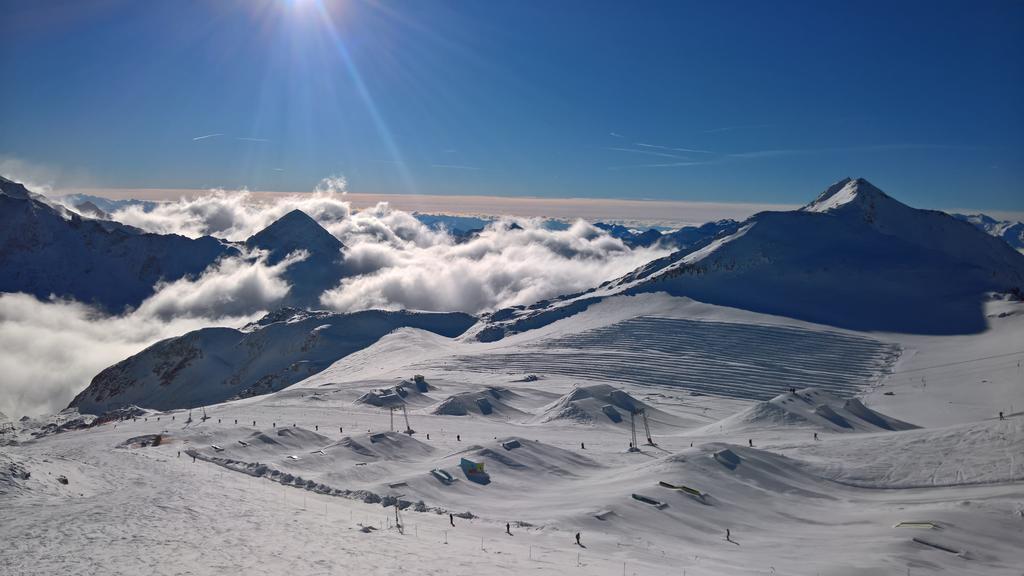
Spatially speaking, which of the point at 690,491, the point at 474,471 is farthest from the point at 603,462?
the point at 474,471

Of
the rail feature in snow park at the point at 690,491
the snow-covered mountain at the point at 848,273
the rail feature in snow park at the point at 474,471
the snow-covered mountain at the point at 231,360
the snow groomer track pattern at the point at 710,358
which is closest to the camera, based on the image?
the rail feature in snow park at the point at 690,491

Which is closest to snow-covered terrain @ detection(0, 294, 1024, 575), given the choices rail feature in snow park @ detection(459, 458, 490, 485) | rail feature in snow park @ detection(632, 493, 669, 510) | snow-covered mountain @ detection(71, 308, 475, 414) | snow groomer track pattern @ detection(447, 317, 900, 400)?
rail feature in snow park @ detection(632, 493, 669, 510)

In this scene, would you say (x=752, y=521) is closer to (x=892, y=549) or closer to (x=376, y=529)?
(x=892, y=549)

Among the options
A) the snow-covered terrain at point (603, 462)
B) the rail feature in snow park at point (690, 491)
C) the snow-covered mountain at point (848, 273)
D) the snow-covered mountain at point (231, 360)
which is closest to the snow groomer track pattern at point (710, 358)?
the snow-covered terrain at point (603, 462)

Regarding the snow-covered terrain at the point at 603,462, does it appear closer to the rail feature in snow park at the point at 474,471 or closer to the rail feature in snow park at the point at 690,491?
the rail feature in snow park at the point at 690,491

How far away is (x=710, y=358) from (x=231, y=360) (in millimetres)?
140185

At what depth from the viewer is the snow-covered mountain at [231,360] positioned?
175 meters

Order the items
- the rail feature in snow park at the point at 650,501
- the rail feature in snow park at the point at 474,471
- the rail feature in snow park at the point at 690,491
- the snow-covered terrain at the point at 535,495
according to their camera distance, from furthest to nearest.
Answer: the rail feature in snow park at the point at 474,471
the rail feature in snow park at the point at 690,491
the rail feature in snow park at the point at 650,501
the snow-covered terrain at the point at 535,495

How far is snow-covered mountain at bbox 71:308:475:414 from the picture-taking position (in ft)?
573

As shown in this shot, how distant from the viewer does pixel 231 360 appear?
19150cm

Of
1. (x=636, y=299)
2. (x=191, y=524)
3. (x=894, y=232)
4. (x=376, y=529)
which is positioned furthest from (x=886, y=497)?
(x=894, y=232)

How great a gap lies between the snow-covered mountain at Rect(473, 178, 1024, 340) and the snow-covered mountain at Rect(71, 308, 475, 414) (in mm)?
36274

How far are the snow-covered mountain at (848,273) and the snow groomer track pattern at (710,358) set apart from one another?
15.1 m

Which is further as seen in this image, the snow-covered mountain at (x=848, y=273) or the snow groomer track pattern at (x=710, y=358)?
the snow-covered mountain at (x=848, y=273)
